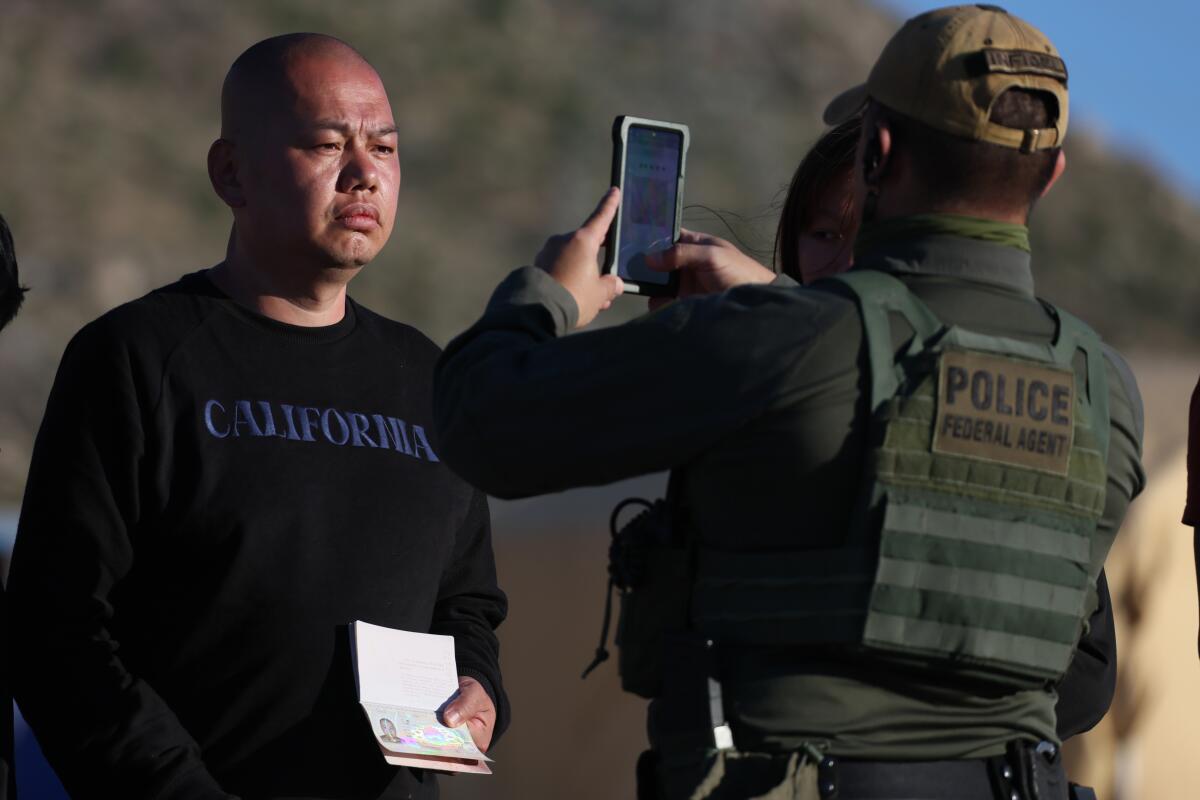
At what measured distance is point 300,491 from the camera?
2.92 m

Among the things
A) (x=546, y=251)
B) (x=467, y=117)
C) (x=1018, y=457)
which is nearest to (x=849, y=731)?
(x=1018, y=457)

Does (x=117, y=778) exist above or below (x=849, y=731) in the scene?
below

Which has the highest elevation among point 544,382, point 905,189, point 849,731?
point 905,189

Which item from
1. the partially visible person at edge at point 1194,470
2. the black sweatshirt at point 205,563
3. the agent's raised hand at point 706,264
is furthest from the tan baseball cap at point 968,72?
the black sweatshirt at point 205,563

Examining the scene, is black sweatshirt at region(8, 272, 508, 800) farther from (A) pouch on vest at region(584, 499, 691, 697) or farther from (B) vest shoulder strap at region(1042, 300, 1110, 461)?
(B) vest shoulder strap at region(1042, 300, 1110, 461)

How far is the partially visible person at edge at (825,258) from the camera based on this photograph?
2.53 meters

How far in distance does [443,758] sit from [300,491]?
19.9 inches

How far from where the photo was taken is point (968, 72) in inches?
88.4

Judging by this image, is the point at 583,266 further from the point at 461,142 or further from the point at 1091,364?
the point at 461,142

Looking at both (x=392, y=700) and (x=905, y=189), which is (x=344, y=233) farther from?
(x=905, y=189)

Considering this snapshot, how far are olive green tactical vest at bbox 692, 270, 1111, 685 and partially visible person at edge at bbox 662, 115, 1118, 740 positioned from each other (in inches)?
8.6

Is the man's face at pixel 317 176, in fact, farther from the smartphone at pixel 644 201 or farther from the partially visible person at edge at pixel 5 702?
the smartphone at pixel 644 201

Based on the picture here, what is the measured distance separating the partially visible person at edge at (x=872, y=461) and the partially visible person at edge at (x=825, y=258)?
0.20 m

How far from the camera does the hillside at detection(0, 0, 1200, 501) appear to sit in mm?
28031
